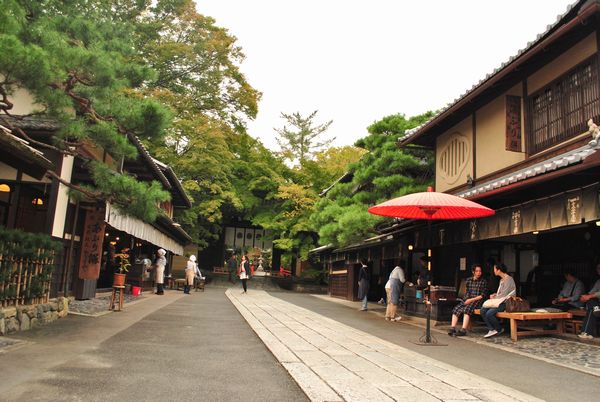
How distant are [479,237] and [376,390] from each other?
24.5 feet

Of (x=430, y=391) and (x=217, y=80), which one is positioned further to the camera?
(x=217, y=80)

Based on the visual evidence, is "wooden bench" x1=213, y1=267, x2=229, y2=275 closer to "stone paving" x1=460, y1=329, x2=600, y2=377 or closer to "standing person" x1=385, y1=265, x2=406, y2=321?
"standing person" x1=385, y1=265, x2=406, y2=321

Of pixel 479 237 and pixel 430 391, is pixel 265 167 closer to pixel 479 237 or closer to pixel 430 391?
pixel 479 237

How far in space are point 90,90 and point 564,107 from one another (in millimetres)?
9920

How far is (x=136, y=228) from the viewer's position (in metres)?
17.6

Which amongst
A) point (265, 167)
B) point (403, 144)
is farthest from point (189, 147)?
point (403, 144)

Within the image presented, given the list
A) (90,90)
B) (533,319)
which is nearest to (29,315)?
(90,90)

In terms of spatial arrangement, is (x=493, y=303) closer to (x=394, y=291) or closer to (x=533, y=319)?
(x=533, y=319)

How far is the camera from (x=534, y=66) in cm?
1127

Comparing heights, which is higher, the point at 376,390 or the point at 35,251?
the point at 35,251

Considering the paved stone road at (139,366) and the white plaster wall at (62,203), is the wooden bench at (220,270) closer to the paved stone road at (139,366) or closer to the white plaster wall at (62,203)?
the white plaster wall at (62,203)

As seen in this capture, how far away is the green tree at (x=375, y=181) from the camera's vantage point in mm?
15875

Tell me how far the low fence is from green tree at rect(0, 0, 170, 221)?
4.56 feet

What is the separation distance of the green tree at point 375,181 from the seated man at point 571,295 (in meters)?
5.77
